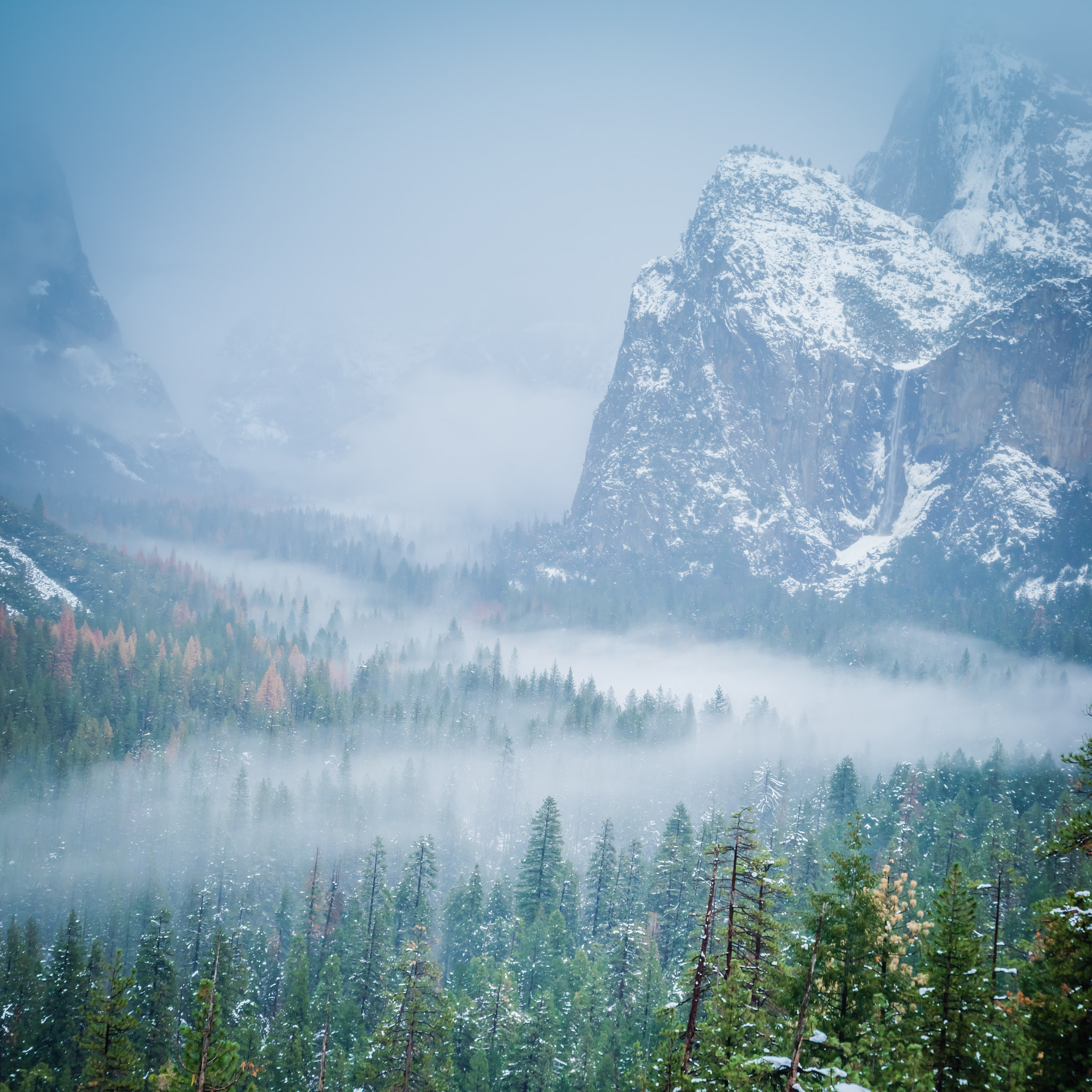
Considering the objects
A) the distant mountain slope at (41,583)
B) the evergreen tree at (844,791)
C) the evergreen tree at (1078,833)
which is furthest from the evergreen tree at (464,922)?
the distant mountain slope at (41,583)

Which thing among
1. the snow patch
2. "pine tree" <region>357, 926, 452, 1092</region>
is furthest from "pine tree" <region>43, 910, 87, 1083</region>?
the snow patch

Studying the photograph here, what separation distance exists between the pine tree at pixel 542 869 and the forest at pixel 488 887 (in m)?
0.36

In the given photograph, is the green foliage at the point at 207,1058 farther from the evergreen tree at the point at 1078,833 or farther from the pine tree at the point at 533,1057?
the pine tree at the point at 533,1057

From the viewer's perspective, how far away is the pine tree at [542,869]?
73.2 metres

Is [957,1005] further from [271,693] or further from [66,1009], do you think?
[271,693]

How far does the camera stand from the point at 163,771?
112m

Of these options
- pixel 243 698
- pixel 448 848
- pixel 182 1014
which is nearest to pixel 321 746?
pixel 243 698

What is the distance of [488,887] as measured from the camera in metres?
100

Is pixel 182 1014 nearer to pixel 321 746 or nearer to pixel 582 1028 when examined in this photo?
pixel 582 1028

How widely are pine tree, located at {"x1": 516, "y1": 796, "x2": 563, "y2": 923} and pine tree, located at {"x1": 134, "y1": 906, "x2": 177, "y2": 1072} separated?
1170 inches

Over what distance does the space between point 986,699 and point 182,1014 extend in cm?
14177

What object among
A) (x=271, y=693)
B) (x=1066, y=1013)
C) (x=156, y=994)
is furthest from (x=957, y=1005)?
(x=271, y=693)

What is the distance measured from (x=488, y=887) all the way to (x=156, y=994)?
53362mm

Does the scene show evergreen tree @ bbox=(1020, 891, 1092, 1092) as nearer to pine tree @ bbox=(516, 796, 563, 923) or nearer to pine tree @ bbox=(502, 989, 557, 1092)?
pine tree @ bbox=(502, 989, 557, 1092)
